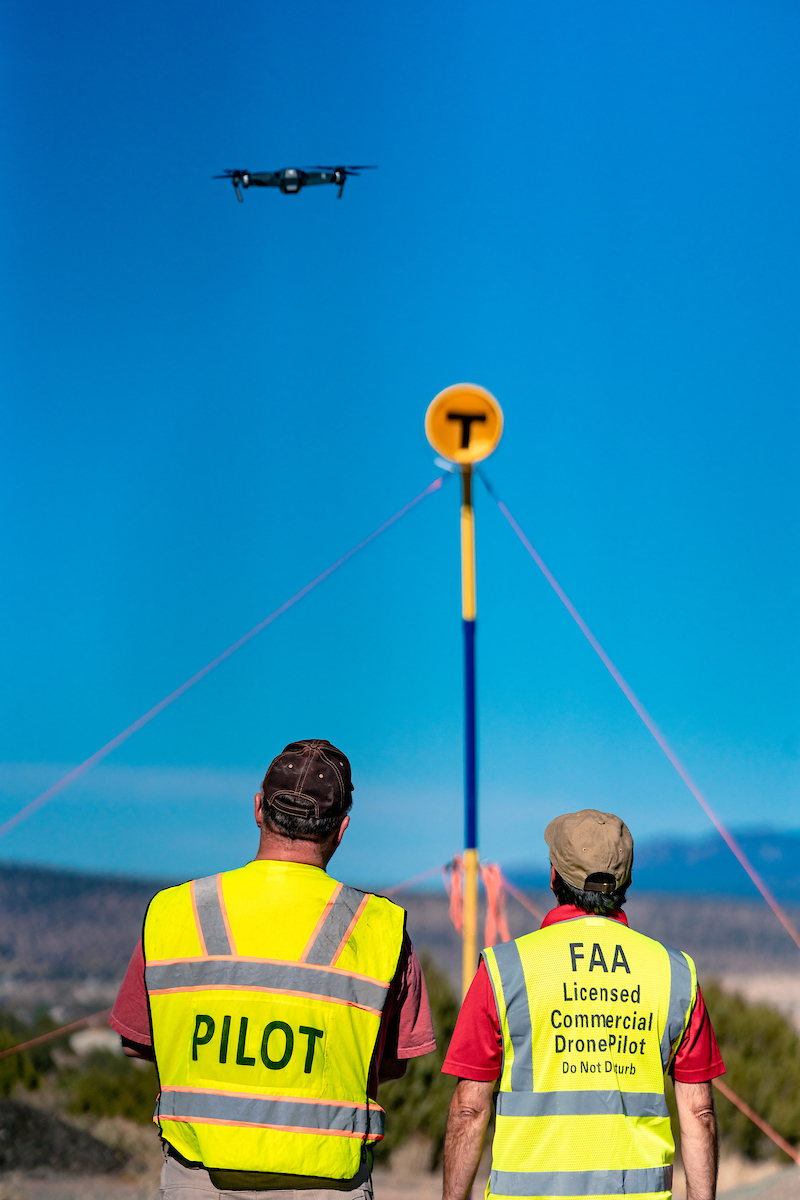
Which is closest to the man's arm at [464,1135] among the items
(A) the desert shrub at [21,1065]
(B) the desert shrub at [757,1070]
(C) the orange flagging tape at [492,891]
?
(C) the orange flagging tape at [492,891]

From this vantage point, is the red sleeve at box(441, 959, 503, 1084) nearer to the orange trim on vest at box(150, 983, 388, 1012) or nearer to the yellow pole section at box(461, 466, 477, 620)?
the orange trim on vest at box(150, 983, 388, 1012)

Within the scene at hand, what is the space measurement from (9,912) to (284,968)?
20.4 meters

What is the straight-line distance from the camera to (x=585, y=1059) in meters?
2.29

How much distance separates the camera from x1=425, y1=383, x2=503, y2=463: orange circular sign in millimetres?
4684

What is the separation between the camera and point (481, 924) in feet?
72.0

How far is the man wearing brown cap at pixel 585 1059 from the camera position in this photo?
229 centimetres

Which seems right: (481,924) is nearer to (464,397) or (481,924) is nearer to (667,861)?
(464,397)

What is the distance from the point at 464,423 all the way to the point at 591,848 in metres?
2.74

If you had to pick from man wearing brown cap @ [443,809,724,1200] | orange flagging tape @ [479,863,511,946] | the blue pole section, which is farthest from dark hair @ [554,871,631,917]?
orange flagging tape @ [479,863,511,946]

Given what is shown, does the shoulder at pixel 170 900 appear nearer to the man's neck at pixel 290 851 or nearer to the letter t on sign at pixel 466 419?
the man's neck at pixel 290 851

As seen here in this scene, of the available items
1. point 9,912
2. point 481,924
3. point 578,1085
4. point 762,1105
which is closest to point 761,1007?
point 762,1105

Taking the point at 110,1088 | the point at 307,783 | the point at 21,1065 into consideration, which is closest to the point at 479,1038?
the point at 307,783

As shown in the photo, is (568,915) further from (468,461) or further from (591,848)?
(468,461)

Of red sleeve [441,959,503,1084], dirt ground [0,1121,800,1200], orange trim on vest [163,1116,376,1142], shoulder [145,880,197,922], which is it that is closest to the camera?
orange trim on vest [163,1116,376,1142]
